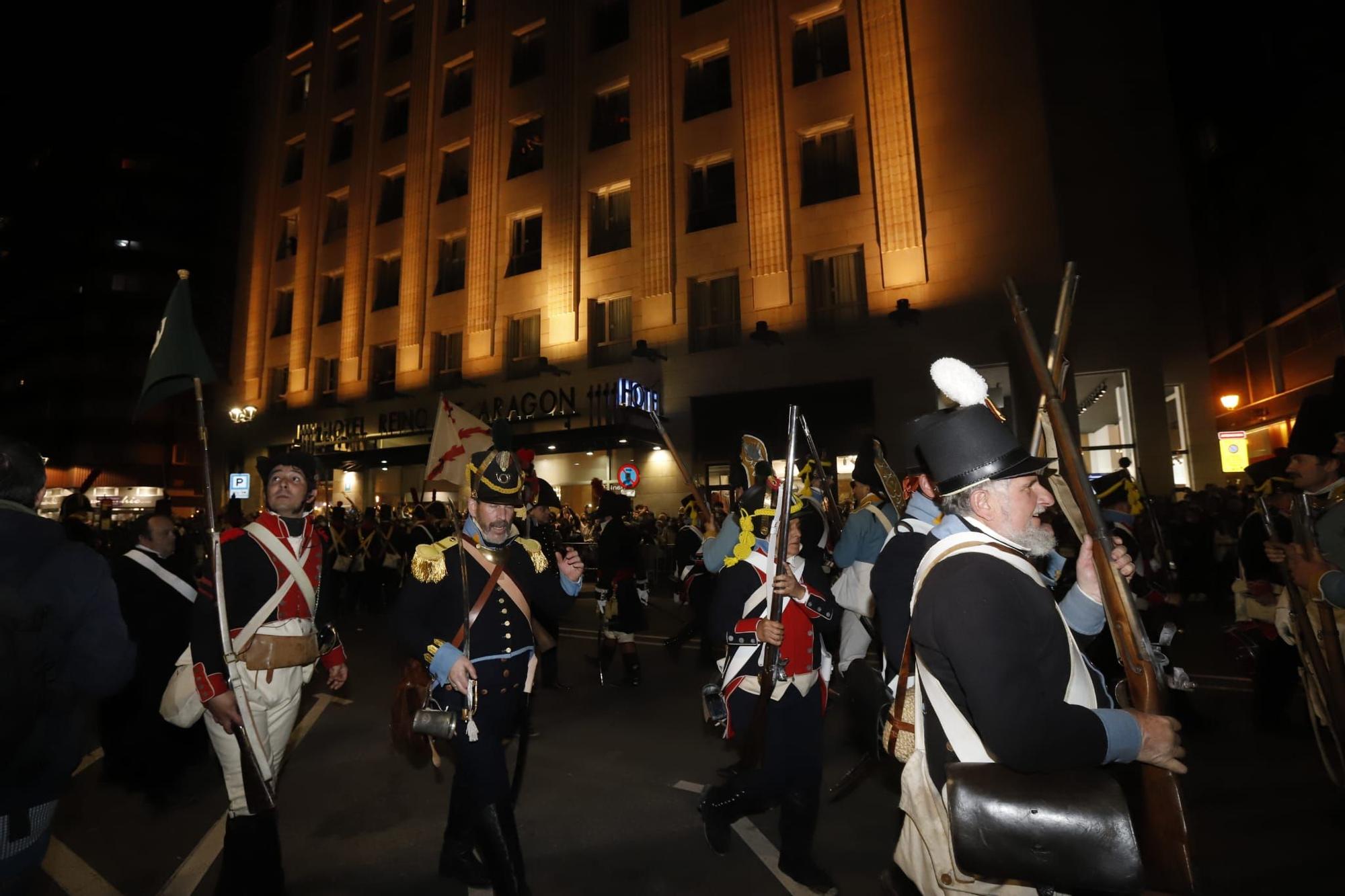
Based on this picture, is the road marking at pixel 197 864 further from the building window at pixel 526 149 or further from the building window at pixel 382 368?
the building window at pixel 382 368

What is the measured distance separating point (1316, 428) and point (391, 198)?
30584mm

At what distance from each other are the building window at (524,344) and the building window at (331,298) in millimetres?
10357

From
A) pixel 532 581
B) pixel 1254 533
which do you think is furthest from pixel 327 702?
pixel 1254 533

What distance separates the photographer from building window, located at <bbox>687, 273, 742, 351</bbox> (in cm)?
2069

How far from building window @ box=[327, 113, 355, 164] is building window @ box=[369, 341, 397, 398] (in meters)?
Answer: 9.59

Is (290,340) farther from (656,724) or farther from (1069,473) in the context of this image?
(1069,473)

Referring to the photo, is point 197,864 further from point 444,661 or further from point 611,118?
point 611,118

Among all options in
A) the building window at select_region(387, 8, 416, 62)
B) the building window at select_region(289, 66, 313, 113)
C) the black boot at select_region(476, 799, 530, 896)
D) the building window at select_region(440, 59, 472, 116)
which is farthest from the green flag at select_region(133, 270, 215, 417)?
the building window at select_region(289, 66, 313, 113)

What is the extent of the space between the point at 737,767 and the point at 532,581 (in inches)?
64.8

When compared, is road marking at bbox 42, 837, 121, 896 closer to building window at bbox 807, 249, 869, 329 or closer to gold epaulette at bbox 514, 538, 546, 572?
gold epaulette at bbox 514, 538, 546, 572

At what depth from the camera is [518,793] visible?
4996 mm

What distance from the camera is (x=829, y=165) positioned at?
1989 centimetres

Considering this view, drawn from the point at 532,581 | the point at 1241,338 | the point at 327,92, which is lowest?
the point at 532,581

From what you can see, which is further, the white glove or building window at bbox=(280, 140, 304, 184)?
building window at bbox=(280, 140, 304, 184)
